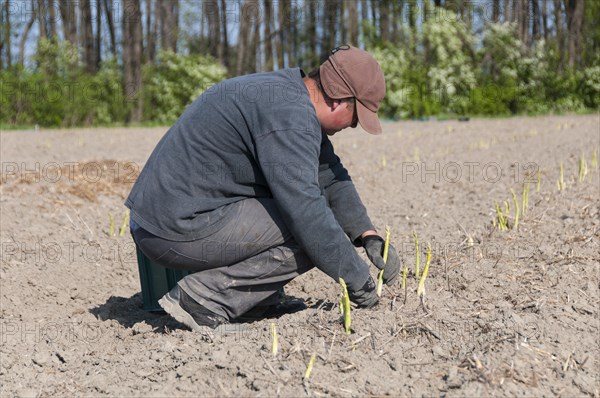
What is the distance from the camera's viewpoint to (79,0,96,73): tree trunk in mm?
26861

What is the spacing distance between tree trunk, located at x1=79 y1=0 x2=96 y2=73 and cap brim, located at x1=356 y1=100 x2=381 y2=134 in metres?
25.3

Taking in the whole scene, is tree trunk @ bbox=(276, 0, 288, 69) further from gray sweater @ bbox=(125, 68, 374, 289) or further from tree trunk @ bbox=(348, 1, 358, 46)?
gray sweater @ bbox=(125, 68, 374, 289)

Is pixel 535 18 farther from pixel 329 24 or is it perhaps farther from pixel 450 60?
pixel 450 60

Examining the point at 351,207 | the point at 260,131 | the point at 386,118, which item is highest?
the point at 260,131

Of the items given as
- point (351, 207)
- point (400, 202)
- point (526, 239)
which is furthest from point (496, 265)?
point (400, 202)

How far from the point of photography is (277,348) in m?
2.58

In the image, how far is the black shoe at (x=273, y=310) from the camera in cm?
335

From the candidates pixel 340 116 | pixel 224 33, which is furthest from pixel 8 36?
pixel 340 116

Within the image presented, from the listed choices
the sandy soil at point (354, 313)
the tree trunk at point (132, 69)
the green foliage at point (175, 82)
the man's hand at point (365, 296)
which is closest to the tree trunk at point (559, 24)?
the green foliage at point (175, 82)

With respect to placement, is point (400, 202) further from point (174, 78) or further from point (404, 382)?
point (174, 78)

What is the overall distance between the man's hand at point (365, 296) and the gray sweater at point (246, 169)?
67mm

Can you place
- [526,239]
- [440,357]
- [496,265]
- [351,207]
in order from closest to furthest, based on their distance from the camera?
[440,357], [351,207], [496,265], [526,239]

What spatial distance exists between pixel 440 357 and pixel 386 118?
1648 centimetres

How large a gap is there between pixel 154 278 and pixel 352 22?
25182 millimetres
